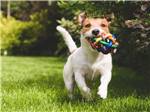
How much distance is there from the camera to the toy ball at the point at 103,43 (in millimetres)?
5730

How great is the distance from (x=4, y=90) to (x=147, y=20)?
7.19 ft

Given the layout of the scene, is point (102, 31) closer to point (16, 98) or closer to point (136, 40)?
point (16, 98)

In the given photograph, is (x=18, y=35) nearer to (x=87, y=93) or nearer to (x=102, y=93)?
(x=87, y=93)

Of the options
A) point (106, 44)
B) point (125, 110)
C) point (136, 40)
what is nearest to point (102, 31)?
point (106, 44)

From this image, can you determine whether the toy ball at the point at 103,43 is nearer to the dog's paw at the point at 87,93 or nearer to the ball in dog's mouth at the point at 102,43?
the ball in dog's mouth at the point at 102,43

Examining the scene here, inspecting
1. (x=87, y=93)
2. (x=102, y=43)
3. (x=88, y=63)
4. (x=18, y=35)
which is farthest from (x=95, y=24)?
(x=18, y=35)

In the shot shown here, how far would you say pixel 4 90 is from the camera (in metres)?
7.21

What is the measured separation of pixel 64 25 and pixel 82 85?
197 inches

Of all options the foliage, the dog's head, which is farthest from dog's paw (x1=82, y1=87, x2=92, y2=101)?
the foliage

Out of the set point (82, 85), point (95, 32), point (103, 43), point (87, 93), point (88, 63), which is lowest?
point (87, 93)

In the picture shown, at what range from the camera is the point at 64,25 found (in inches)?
426

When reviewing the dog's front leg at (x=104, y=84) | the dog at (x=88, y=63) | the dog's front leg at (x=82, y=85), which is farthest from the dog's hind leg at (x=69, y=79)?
the dog's front leg at (x=104, y=84)

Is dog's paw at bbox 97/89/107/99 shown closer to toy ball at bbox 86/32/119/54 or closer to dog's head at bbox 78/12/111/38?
toy ball at bbox 86/32/119/54

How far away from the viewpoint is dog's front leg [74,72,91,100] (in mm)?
5922
